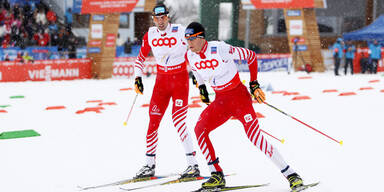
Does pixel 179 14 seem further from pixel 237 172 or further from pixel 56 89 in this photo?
pixel 237 172

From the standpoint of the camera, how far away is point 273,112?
34.8 ft

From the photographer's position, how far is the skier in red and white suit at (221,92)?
4590mm

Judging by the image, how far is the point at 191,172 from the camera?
5.32 m

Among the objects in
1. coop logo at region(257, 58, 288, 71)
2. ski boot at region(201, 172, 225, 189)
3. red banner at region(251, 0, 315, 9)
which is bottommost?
ski boot at region(201, 172, 225, 189)

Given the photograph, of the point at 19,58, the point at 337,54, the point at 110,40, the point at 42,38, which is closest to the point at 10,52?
the point at 19,58

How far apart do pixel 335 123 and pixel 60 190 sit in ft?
18.2

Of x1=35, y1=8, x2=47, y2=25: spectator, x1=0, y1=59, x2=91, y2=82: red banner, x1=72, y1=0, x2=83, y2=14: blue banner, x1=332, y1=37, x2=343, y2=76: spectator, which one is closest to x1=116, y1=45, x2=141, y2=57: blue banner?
x1=0, y1=59, x2=91, y2=82: red banner

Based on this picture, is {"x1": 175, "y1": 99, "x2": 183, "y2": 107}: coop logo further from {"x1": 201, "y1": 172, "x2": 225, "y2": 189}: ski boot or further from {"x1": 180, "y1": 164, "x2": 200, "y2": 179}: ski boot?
{"x1": 201, "y1": 172, "x2": 225, "y2": 189}: ski boot

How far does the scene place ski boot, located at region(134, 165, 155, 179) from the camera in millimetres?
5348

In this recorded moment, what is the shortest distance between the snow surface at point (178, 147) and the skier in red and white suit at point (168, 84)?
42 centimetres

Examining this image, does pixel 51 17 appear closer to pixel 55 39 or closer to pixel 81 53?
pixel 55 39

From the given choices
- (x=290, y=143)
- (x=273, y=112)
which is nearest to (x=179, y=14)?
(x=273, y=112)

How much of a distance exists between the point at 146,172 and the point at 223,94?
1.38 metres

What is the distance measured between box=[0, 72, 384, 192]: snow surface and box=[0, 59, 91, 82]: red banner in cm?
737
